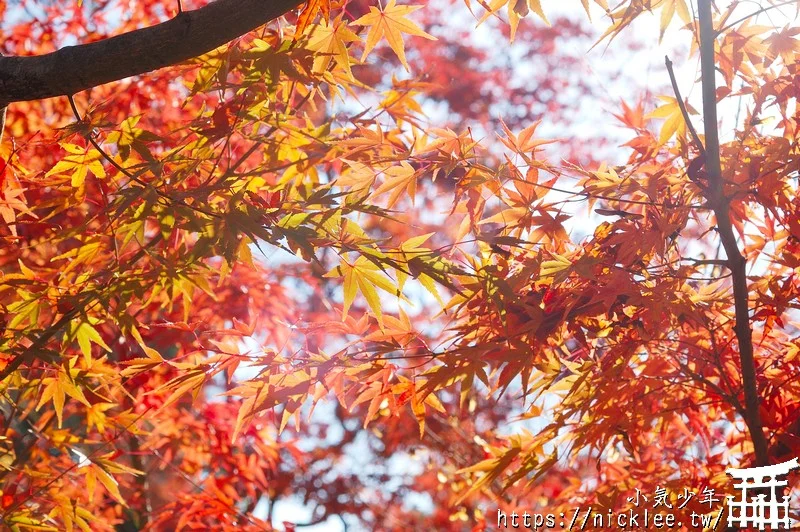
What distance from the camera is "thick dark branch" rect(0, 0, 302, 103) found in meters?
1.22

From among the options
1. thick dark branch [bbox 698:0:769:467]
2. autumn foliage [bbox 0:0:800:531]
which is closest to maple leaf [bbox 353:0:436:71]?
autumn foliage [bbox 0:0:800:531]

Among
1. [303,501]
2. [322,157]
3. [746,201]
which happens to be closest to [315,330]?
[322,157]

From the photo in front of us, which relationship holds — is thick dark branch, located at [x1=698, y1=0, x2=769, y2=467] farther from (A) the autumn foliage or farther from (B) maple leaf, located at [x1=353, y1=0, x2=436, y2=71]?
(B) maple leaf, located at [x1=353, y1=0, x2=436, y2=71]

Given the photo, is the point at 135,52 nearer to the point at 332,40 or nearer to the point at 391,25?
the point at 332,40

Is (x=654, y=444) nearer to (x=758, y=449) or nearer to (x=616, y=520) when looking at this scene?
(x=616, y=520)

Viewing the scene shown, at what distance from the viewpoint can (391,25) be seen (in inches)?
63.5

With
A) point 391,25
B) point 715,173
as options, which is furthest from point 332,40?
point 715,173

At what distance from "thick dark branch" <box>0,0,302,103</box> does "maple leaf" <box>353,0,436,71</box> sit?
400 millimetres

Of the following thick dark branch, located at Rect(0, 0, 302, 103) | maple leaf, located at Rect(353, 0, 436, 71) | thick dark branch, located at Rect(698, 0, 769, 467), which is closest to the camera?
thick dark branch, located at Rect(0, 0, 302, 103)

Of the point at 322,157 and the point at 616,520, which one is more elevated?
the point at 322,157

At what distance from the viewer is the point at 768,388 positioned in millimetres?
1735

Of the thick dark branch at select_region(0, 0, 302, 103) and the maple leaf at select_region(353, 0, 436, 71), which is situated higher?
the maple leaf at select_region(353, 0, 436, 71)

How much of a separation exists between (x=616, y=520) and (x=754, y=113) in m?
1.06

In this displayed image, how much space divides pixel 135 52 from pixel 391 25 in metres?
0.62
